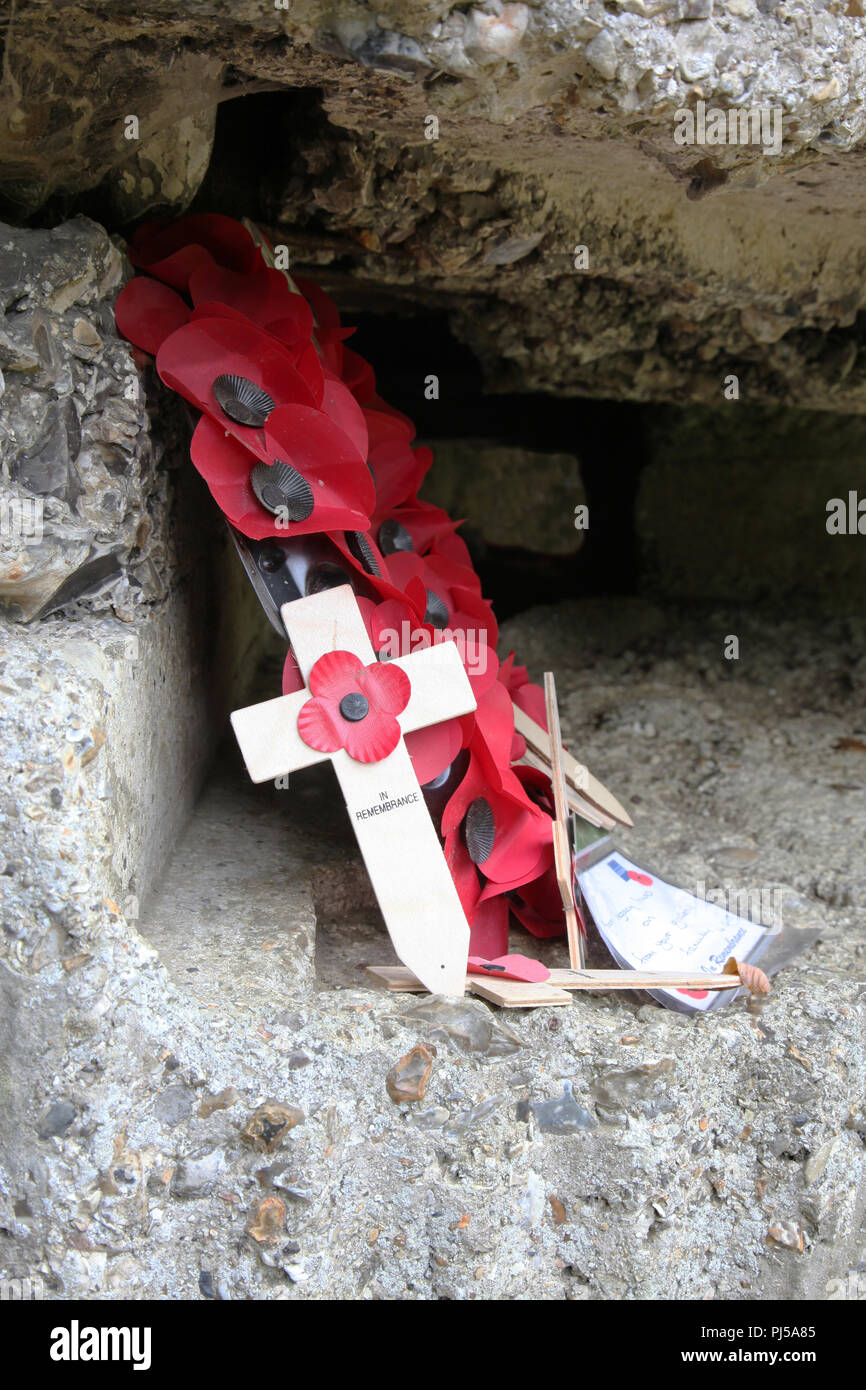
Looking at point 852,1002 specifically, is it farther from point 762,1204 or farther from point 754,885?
point 754,885

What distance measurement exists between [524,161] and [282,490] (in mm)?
531

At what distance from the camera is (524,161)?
1.33 m

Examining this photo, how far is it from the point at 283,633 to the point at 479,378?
1488 millimetres

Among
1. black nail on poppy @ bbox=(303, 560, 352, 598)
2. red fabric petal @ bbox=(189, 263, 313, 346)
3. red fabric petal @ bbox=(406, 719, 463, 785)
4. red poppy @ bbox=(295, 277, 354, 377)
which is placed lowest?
red fabric petal @ bbox=(406, 719, 463, 785)

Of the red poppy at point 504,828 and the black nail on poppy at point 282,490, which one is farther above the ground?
the black nail on poppy at point 282,490

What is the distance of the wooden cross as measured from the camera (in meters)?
1.10

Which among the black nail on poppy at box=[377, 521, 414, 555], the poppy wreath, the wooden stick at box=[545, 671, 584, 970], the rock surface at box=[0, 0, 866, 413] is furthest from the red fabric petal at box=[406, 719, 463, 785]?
the rock surface at box=[0, 0, 866, 413]

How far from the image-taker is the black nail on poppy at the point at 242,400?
1.13 metres

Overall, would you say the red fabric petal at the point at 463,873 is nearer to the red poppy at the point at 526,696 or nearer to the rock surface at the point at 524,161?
the red poppy at the point at 526,696

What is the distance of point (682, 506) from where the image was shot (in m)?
2.61

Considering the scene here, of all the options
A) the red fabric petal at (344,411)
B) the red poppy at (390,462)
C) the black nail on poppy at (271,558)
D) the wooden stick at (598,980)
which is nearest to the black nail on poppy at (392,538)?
the red poppy at (390,462)

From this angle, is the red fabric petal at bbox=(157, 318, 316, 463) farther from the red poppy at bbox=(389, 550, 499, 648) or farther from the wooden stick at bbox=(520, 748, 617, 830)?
the wooden stick at bbox=(520, 748, 617, 830)

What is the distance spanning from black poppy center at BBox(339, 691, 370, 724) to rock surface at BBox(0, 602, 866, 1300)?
233 mm

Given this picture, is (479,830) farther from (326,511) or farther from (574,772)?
(326,511)
